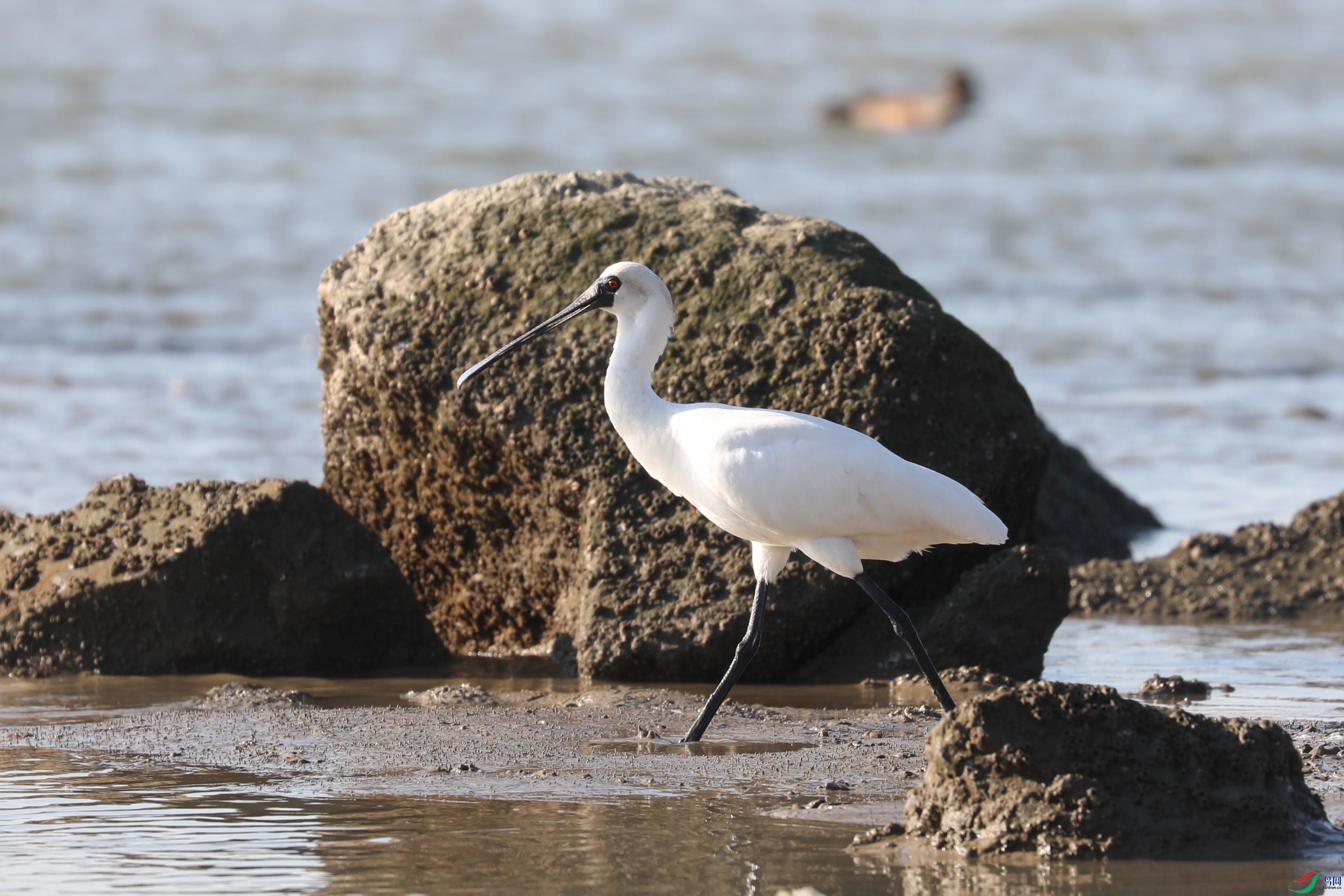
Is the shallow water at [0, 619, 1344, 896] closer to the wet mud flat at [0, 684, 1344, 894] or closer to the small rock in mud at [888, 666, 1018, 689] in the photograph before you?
the wet mud flat at [0, 684, 1344, 894]

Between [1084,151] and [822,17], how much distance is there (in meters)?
14.7

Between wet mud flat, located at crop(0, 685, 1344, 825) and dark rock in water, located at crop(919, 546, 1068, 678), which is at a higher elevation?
dark rock in water, located at crop(919, 546, 1068, 678)

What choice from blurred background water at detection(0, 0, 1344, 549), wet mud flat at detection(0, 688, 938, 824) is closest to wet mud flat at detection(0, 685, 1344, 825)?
wet mud flat at detection(0, 688, 938, 824)

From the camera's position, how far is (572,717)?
20.5 feet

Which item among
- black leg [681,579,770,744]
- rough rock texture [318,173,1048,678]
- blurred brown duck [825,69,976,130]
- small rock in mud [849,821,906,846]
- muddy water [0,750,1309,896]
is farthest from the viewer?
blurred brown duck [825,69,976,130]

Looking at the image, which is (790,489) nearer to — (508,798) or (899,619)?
(899,619)

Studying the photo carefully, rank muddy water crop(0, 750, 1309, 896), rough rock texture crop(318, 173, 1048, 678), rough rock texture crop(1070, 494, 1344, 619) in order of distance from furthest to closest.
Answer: rough rock texture crop(1070, 494, 1344, 619) → rough rock texture crop(318, 173, 1048, 678) → muddy water crop(0, 750, 1309, 896)

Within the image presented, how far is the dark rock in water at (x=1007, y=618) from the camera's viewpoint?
6781mm

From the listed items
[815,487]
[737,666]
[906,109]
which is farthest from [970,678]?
[906,109]

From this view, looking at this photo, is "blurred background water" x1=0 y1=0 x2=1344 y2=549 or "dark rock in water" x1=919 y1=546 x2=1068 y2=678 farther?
"blurred background water" x1=0 y1=0 x2=1344 y2=549

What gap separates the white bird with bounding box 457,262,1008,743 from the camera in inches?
228

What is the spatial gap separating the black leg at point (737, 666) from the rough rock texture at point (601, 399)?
600 millimetres

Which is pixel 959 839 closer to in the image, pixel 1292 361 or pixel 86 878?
pixel 86 878

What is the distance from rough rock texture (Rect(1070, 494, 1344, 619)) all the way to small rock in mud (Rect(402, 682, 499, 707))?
3170 mm
